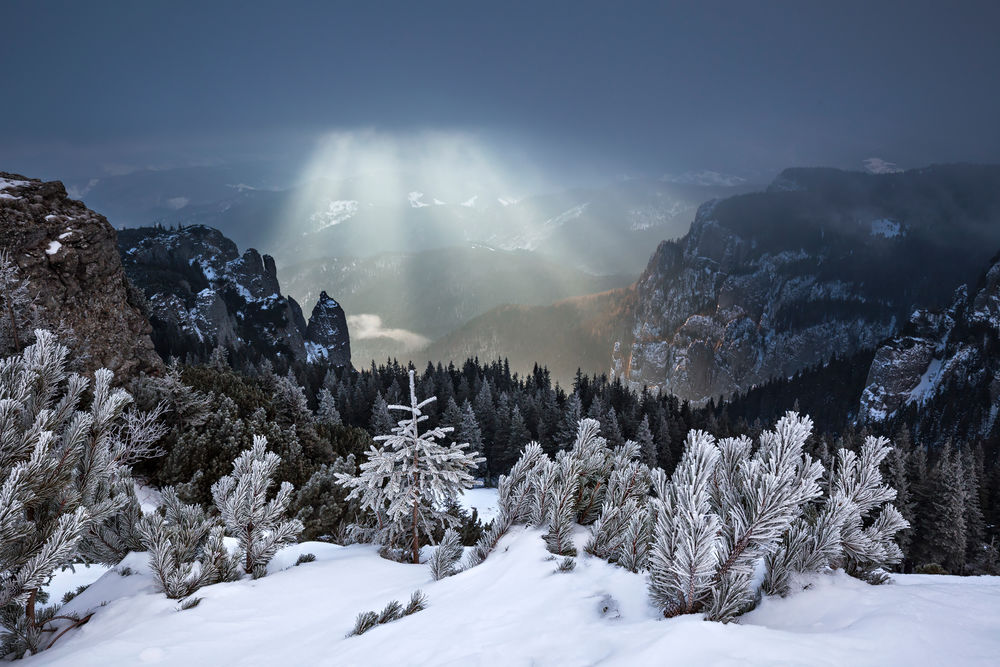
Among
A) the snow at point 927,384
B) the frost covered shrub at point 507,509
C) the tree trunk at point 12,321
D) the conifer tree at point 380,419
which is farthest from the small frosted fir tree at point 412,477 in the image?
the snow at point 927,384

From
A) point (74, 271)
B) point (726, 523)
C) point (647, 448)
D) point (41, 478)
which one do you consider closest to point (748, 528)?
point (726, 523)

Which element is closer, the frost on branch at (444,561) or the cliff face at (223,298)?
the frost on branch at (444,561)

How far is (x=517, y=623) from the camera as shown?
3.11 meters

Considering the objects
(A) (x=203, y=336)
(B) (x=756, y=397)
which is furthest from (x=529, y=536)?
(B) (x=756, y=397)

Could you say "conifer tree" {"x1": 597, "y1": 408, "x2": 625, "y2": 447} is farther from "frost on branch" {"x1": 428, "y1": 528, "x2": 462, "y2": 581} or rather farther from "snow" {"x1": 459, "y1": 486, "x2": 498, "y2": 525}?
"frost on branch" {"x1": 428, "y1": 528, "x2": 462, "y2": 581}

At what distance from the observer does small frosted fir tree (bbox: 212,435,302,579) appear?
4594mm

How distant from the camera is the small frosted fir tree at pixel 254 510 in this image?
4594mm

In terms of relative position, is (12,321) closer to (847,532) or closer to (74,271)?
(74,271)

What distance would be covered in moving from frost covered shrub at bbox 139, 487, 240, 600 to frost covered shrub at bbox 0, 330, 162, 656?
47 cm

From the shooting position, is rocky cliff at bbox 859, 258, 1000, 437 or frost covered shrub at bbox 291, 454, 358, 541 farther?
rocky cliff at bbox 859, 258, 1000, 437

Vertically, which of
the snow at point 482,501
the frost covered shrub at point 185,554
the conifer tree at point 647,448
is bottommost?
the conifer tree at point 647,448

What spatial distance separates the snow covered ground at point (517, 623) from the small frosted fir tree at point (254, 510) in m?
0.31

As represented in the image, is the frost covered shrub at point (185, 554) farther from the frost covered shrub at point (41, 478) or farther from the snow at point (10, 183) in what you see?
the snow at point (10, 183)

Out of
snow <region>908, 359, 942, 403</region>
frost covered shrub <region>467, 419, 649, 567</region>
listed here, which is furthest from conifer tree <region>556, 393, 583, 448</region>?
snow <region>908, 359, 942, 403</region>
